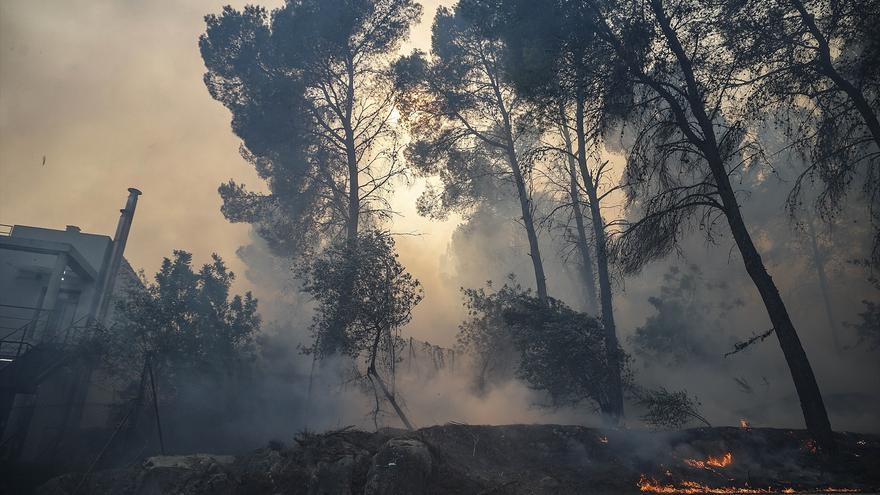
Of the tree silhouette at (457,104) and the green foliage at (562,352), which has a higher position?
the tree silhouette at (457,104)

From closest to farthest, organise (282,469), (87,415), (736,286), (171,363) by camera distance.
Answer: (282,469) < (171,363) < (87,415) < (736,286)

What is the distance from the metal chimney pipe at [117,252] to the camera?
2409cm

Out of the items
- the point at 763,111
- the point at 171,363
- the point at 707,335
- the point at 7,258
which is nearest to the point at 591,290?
the point at 707,335

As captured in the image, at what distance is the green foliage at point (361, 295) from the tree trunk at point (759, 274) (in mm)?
9370

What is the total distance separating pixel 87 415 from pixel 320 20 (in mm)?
21488

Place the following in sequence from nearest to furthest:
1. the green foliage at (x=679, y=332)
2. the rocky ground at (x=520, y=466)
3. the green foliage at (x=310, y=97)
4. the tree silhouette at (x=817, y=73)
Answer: the rocky ground at (x=520, y=466) < the tree silhouette at (x=817, y=73) < the green foliage at (x=310, y=97) < the green foliage at (x=679, y=332)

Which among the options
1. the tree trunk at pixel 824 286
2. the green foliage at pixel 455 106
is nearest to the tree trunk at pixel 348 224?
the green foliage at pixel 455 106

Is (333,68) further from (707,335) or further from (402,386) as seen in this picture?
(707,335)

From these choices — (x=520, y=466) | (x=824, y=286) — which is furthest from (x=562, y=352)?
(x=824, y=286)

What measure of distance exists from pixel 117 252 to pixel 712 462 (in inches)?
1160

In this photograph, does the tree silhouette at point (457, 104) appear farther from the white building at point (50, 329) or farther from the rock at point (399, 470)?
the white building at point (50, 329)

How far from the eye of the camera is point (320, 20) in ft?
73.5

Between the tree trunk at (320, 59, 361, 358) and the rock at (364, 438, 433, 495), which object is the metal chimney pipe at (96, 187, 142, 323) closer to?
the tree trunk at (320, 59, 361, 358)

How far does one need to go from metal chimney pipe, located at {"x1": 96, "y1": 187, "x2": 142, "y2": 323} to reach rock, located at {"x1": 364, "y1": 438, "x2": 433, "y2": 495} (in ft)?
69.2
